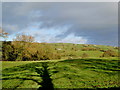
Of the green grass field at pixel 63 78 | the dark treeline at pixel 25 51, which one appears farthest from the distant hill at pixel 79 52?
the green grass field at pixel 63 78

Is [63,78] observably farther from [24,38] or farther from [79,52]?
[79,52]

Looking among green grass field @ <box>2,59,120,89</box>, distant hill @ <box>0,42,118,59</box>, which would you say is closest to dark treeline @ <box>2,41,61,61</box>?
distant hill @ <box>0,42,118,59</box>

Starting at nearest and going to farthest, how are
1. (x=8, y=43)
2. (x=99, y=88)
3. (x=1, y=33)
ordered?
(x=99, y=88) < (x=1, y=33) < (x=8, y=43)

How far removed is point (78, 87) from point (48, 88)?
2116 millimetres

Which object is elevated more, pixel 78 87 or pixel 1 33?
pixel 1 33

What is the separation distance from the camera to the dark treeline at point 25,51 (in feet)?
137

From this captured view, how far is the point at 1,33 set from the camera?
105ft

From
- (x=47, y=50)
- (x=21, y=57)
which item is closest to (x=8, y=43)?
(x=21, y=57)

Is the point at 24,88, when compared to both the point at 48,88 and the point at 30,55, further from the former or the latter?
the point at 30,55

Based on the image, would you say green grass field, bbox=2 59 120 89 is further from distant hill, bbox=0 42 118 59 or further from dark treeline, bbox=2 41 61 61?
distant hill, bbox=0 42 118 59

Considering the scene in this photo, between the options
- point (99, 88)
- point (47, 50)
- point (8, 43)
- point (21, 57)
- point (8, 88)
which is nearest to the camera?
point (99, 88)

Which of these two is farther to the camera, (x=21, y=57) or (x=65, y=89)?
(x=21, y=57)

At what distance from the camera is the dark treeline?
137ft

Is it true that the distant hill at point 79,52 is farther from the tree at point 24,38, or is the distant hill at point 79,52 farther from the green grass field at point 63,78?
Result: the green grass field at point 63,78
